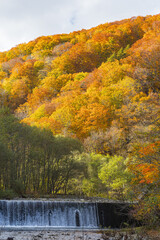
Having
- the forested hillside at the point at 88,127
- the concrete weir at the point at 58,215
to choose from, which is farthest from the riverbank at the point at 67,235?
the concrete weir at the point at 58,215

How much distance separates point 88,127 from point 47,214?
18291 millimetres

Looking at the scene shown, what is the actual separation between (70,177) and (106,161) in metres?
4.40

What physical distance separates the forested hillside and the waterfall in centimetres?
356

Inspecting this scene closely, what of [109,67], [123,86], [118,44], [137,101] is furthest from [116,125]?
[118,44]

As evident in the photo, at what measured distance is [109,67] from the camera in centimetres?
4575

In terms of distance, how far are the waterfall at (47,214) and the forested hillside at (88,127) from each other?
356 centimetres

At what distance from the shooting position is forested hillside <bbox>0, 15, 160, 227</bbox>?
1201 cm

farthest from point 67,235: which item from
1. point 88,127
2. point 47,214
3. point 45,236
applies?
point 88,127

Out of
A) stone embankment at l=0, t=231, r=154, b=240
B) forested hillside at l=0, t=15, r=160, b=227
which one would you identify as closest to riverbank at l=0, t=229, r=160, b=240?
stone embankment at l=0, t=231, r=154, b=240

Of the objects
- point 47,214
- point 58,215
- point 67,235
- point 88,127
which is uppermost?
point 88,127

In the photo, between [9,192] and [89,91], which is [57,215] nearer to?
[9,192]

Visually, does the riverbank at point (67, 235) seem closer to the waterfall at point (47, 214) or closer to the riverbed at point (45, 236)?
the riverbed at point (45, 236)

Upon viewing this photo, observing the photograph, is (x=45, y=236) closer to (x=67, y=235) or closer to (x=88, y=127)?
(x=67, y=235)

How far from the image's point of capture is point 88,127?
108 ft
